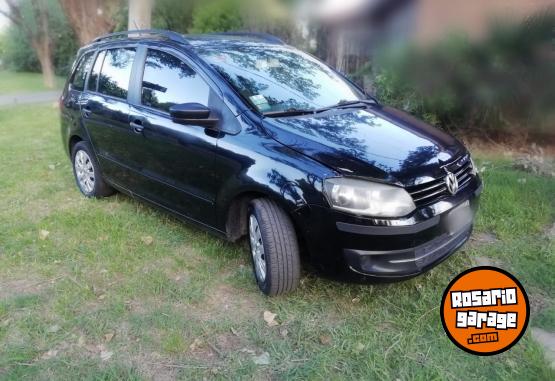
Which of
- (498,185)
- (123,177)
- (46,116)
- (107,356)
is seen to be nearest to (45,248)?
(123,177)

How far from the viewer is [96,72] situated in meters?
4.35

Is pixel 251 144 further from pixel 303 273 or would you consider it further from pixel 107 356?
pixel 107 356

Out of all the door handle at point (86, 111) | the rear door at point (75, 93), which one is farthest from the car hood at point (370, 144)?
the rear door at point (75, 93)

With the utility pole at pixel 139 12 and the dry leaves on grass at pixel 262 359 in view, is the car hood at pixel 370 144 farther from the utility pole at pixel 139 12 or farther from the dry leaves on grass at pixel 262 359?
the utility pole at pixel 139 12

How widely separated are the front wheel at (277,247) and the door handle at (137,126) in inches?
50.3

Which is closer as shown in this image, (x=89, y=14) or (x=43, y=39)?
(x=89, y=14)

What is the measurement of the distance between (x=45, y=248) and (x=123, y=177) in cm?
83

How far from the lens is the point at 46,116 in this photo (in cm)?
1027

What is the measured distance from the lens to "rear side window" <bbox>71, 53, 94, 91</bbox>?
14.8ft

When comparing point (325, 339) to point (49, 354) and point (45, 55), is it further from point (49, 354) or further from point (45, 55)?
point (45, 55)

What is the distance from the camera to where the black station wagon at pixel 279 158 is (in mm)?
2559

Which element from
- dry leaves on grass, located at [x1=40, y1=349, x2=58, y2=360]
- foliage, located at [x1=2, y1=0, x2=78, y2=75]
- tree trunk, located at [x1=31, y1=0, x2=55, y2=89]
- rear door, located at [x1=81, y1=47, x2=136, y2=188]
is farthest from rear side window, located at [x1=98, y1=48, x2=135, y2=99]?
foliage, located at [x1=2, y1=0, x2=78, y2=75]

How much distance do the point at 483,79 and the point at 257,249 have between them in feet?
13.7

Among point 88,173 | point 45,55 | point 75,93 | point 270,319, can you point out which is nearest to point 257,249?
point 270,319
